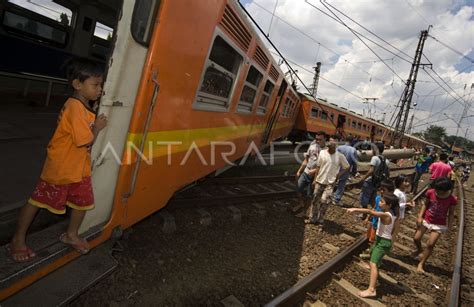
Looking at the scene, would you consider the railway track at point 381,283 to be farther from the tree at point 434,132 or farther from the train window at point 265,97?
the tree at point 434,132

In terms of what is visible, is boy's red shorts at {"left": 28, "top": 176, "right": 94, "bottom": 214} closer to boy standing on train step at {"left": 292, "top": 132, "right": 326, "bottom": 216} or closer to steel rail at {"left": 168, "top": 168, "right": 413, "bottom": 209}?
steel rail at {"left": 168, "top": 168, "right": 413, "bottom": 209}

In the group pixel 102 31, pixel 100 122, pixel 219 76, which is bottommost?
pixel 100 122

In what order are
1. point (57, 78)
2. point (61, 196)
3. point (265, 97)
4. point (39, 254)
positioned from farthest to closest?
1. point (57, 78)
2. point (265, 97)
3. point (61, 196)
4. point (39, 254)

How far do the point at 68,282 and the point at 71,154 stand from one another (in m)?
0.98

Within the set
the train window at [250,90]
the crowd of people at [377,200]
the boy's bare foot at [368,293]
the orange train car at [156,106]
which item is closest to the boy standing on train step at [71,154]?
the orange train car at [156,106]

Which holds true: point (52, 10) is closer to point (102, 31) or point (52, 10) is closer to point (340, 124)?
point (102, 31)

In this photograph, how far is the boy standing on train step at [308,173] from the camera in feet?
23.0

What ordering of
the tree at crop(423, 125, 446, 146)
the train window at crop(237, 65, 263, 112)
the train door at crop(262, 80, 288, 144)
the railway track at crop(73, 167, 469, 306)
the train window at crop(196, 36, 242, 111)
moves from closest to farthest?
the railway track at crop(73, 167, 469, 306)
the train window at crop(196, 36, 242, 111)
the train window at crop(237, 65, 263, 112)
the train door at crop(262, 80, 288, 144)
the tree at crop(423, 125, 446, 146)

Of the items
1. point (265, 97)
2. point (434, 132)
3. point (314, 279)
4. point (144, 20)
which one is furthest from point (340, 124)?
point (434, 132)

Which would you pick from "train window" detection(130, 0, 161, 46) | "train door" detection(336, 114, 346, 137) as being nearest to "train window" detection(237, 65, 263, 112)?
"train window" detection(130, 0, 161, 46)

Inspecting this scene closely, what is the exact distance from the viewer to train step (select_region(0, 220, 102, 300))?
2.12 m

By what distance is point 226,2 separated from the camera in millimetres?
3658

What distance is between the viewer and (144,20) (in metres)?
2.47

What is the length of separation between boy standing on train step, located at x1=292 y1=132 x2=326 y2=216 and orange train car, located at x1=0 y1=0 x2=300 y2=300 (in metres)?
2.90
